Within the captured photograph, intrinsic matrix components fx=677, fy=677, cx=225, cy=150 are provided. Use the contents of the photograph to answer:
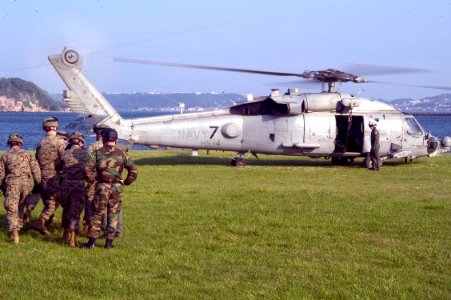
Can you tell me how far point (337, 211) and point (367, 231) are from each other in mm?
2014

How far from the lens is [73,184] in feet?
34.5

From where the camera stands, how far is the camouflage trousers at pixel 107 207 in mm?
9844

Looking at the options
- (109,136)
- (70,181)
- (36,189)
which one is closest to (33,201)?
(36,189)

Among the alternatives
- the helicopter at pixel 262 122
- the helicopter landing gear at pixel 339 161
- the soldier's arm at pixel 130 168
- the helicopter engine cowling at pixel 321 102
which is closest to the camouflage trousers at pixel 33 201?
the soldier's arm at pixel 130 168

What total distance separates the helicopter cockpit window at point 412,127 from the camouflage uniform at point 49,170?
1666 cm

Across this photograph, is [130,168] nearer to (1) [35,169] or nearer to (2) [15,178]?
(1) [35,169]

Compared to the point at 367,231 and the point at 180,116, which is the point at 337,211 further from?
the point at 180,116

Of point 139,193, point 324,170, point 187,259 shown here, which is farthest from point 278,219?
point 324,170

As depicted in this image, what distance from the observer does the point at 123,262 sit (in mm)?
9180

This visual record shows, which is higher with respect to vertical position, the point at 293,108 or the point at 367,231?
the point at 293,108

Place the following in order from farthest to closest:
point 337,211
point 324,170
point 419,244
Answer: point 324,170, point 337,211, point 419,244

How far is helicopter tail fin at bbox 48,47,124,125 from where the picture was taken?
2348 cm

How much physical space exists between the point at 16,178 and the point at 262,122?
14.1 m

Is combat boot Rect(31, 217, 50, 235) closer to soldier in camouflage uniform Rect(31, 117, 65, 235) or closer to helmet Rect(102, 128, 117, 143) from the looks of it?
soldier in camouflage uniform Rect(31, 117, 65, 235)
